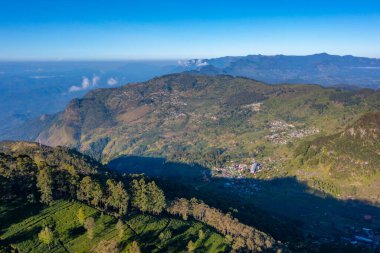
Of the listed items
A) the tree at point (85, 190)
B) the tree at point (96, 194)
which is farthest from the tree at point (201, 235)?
the tree at point (85, 190)

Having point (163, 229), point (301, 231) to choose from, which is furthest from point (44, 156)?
point (301, 231)

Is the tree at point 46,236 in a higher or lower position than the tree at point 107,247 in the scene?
higher

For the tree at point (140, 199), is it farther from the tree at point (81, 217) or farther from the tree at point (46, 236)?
the tree at point (46, 236)

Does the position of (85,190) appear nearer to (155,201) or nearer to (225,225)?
(155,201)

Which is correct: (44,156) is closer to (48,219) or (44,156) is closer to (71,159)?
(71,159)

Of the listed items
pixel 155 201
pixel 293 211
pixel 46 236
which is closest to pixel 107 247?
pixel 46 236

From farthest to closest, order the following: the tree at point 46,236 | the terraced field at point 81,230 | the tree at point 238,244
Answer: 1. the tree at point 238,244
2. the terraced field at point 81,230
3. the tree at point 46,236

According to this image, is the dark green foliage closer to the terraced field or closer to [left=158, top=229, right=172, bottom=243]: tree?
the terraced field
